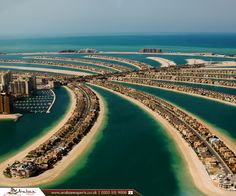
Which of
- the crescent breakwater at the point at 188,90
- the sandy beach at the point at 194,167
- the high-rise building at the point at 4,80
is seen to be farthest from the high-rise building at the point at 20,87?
the sandy beach at the point at 194,167

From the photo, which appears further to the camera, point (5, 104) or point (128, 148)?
point (5, 104)

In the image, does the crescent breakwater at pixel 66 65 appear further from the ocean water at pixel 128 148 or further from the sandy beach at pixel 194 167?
the sandy beach at pixel 194 167

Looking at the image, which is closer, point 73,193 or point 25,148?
point 73,193

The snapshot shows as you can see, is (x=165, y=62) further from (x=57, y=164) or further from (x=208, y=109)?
(x=57, y=164)

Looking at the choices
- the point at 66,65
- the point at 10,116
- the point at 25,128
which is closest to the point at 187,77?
the point at 66,65

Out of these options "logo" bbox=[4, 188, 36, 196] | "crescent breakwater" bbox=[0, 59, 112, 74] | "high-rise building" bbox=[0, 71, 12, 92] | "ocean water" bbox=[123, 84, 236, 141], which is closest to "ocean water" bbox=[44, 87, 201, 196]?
"logo" bbox=[4, 188, 36, 196]

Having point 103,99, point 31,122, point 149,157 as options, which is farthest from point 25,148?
point 103,99

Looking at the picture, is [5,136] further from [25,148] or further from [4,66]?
[4,66]

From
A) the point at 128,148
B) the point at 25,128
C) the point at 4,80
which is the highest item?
the point at 4,80

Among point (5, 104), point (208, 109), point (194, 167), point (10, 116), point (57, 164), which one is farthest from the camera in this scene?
point (208, 109)
